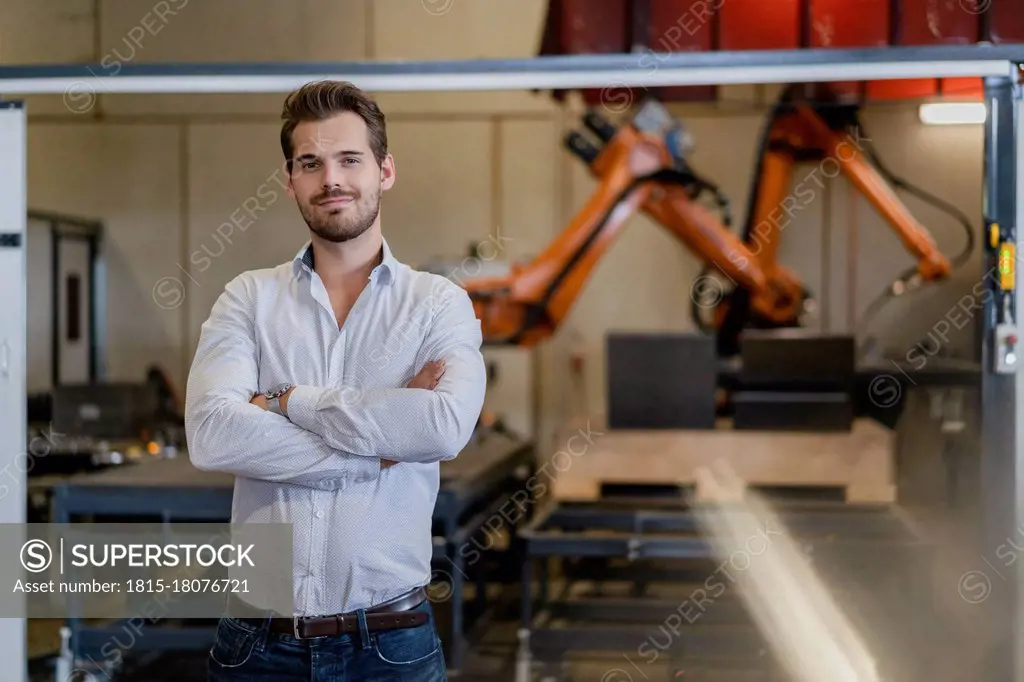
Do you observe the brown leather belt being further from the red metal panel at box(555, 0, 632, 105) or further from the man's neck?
the red metal panel at box(555, 0, 632, 105)

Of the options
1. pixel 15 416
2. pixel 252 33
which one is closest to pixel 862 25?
pixel 15 416

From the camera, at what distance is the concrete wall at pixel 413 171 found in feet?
28.2

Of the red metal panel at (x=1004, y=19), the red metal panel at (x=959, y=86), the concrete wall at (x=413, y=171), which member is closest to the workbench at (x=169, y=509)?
the red metal panel at (x=1004, y=19)

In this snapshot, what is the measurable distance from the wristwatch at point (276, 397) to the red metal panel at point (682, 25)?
3329 mm

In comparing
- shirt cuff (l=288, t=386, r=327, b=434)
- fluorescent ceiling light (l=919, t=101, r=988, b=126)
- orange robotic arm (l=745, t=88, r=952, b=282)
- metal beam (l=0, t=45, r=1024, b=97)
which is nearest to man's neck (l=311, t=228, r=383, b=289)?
shirt cuff (l=288, t=386, r=327, b=434)

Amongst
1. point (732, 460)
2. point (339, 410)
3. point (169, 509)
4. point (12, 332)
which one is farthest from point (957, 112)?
point (339, 410)

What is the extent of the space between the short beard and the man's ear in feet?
0.24

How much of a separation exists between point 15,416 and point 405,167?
5440mm

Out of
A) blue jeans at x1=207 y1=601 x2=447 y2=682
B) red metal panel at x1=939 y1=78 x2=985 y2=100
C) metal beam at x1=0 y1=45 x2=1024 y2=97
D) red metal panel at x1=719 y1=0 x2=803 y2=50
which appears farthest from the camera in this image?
red metal panel at x1=939 y1=78 x2=985 y2=100

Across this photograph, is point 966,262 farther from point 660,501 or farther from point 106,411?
point 106,411

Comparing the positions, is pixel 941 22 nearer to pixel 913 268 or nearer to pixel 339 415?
pixel 913 268

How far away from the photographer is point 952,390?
5.98m

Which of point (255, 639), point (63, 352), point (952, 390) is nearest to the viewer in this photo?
point (255, 639)

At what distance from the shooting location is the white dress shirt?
2021mm
